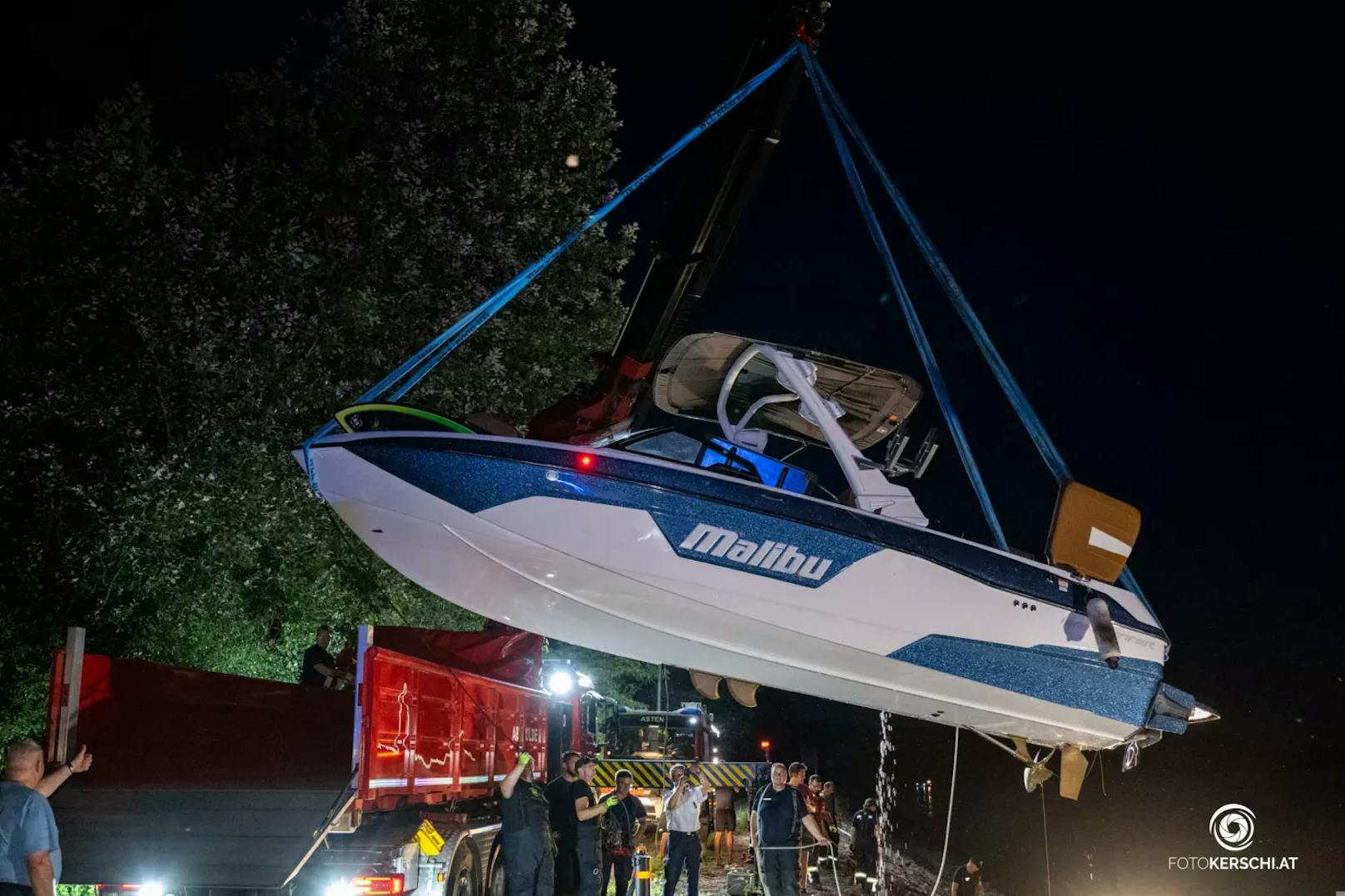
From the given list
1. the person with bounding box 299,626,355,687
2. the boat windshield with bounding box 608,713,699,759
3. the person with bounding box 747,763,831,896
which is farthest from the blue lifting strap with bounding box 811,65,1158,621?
the boat windshield with bounding box 608,713,699,759

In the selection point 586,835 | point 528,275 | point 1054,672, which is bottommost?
point 586,835

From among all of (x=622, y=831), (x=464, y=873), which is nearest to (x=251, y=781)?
(x=464, y=873)

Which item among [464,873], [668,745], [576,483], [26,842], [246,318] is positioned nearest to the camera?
[26,842]

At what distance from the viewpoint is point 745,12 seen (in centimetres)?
634

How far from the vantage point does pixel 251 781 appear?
17.8 feet

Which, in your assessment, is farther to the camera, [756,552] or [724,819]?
[724,819]

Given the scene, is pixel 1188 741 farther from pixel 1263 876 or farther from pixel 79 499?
pixel 79 499

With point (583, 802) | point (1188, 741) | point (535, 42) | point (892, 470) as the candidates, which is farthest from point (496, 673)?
point (1188, 741)

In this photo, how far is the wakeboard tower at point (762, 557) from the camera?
17.5 feet

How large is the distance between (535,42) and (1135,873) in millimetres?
12351

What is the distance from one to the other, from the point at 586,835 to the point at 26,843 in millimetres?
3901

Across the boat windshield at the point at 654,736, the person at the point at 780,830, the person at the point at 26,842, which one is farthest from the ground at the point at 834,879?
the person at the point at 26,842

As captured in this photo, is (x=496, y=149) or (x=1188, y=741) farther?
(x=1188, y=741)

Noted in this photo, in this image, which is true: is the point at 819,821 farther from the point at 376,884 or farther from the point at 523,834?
the point at 376,884
